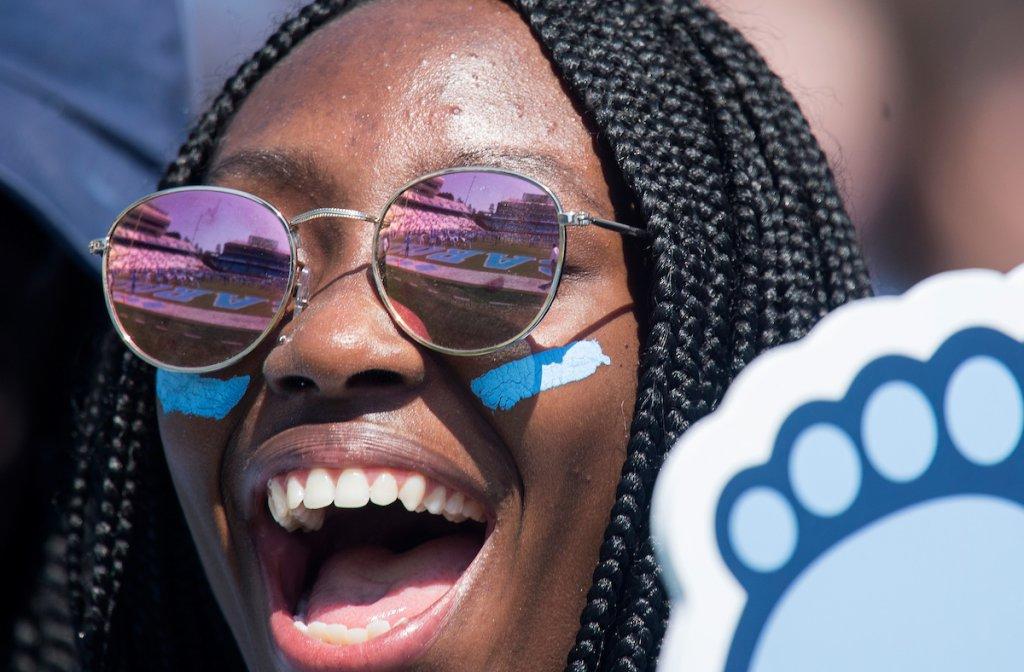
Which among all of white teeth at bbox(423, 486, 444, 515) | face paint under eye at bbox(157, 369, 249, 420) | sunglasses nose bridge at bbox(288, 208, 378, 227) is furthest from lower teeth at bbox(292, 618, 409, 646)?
sunglasses nose bridge at bbox(288, 208, 378, 227)

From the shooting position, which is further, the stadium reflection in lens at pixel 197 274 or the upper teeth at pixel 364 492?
the stadium reflection in lens at pixel 197 274

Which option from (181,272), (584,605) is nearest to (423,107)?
(181,272)

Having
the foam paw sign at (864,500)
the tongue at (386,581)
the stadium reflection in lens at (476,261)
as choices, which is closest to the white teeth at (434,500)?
the tongue at (386,581)

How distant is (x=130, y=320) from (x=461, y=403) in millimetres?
571

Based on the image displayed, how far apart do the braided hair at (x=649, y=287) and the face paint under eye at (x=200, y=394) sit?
38 cm

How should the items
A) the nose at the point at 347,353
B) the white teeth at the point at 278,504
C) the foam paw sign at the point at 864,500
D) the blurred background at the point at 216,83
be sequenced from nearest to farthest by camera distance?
the foam paw sign at the point at 864,500 → the nose at the point at 347,353 → the white teeth at the point at 278,504 → the blurred background at the point at 216,83

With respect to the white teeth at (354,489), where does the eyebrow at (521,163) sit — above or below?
above

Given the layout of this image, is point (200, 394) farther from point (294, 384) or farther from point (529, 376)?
point (529, 376)

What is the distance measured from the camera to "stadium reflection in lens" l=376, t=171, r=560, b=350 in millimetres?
1859

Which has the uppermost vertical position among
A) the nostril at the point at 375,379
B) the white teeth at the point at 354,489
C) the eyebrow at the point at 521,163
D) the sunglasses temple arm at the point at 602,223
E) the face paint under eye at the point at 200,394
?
Answer: the eyebrow at the point at 521,163

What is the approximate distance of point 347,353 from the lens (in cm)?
182

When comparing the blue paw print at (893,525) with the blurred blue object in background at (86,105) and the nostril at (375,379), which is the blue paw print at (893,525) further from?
the blurred blue object in background at (86,105)

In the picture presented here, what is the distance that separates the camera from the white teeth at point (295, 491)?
191 centimetres

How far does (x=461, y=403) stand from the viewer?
191cm
